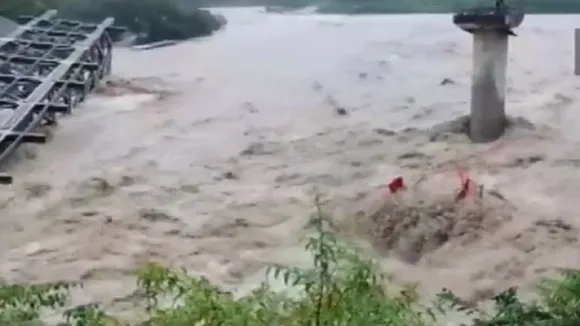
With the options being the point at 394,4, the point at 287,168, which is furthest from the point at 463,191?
the point at 394,4

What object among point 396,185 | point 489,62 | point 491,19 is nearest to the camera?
point 396,185

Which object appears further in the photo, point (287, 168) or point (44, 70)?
point (44, 70)

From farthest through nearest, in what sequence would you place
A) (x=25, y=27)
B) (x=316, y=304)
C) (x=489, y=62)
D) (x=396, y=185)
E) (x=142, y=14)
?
(x=142, y=14), (x=25, y=27), (x=489, y=62), (x=396, y=185), (x=316, y=304)

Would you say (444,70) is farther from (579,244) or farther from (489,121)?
(579,244)

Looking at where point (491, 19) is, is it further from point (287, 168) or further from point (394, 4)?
point (394, 4)

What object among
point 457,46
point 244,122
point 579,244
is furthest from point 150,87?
point 579,244

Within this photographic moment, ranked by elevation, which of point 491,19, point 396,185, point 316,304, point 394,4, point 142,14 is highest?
point 316,304

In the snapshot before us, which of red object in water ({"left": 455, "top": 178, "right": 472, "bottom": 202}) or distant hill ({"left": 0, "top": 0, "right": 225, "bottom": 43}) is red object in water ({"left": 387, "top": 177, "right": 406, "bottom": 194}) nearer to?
red object in water ({"left": 455, "top": 178, "right": 472, "bottom": 202})
